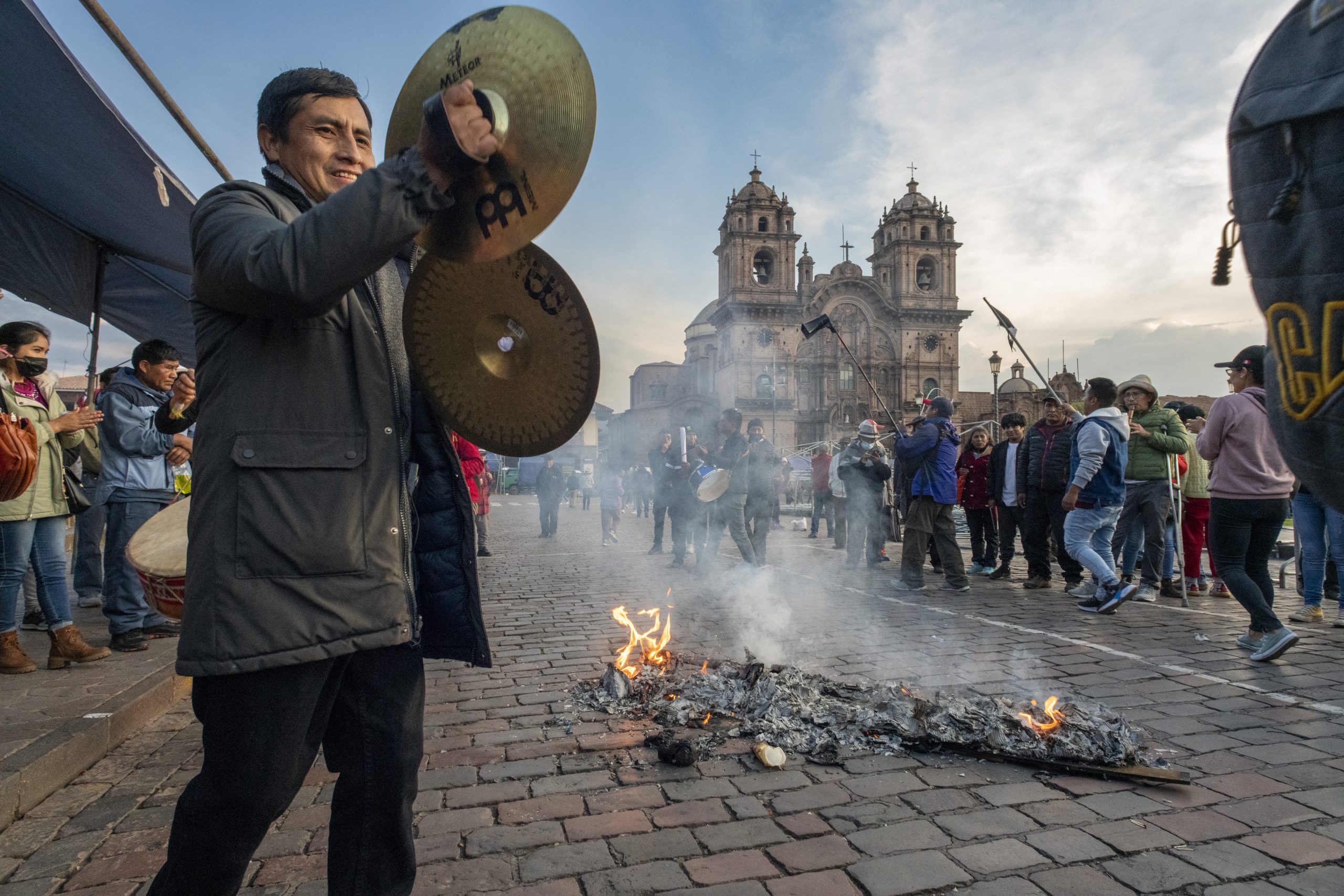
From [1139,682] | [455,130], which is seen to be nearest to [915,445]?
[1139,682]

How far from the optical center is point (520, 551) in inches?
524

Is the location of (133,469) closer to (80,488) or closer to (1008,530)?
(80,488)

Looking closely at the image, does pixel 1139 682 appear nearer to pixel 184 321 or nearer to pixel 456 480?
pixel 456 480

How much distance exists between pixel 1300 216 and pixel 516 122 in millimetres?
1299

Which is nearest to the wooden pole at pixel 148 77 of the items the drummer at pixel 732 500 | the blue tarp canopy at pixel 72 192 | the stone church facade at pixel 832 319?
the blue tarp canopy at pixel 72 192

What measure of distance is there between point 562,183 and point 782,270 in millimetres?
62278

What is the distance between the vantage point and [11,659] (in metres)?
4.34

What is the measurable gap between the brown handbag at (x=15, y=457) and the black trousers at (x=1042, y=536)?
9.16m

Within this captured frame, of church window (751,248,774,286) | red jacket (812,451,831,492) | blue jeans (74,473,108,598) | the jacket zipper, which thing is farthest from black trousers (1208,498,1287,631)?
church window (751,248,774,286)

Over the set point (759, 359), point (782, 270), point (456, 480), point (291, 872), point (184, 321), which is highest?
point (782, 270)

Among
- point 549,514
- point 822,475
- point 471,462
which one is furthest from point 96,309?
point 822,475

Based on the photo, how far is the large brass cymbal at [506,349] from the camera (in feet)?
5.72

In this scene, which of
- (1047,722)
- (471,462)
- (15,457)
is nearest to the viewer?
(1047,722)

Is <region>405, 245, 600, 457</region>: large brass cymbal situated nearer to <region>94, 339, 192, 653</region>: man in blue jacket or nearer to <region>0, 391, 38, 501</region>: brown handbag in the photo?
<region>0, 391, 38, 501</region>: brown handbag
